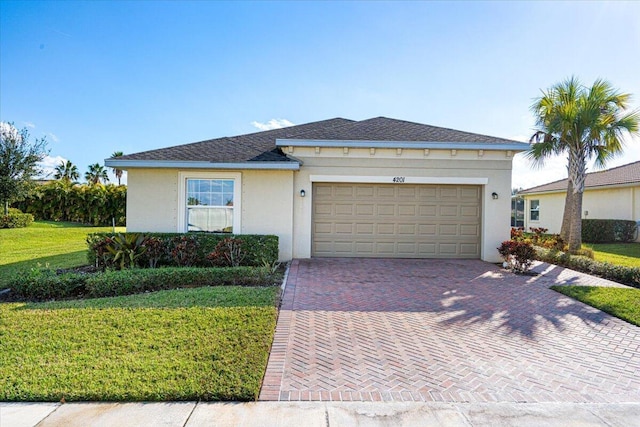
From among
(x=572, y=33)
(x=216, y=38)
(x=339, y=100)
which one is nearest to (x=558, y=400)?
(x=572, y=33)

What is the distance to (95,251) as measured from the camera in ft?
29.3

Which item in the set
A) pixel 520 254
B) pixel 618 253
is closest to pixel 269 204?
pixel 520 254

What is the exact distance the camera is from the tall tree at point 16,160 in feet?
63.2

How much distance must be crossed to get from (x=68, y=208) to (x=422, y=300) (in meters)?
29.1

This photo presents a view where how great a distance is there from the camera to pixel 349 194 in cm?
1113

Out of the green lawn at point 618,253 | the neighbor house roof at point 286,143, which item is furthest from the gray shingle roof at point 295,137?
the green lawn at point 618,253

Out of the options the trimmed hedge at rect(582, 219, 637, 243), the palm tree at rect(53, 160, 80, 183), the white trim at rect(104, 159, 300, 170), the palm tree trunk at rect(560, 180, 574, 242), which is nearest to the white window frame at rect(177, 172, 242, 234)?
the white trim at rect(104, 159, 300, 170)

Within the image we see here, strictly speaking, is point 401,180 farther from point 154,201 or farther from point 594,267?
point 154,201

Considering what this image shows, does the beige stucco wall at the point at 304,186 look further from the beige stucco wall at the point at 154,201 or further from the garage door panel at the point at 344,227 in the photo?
the garage door panel at the point at 344,227

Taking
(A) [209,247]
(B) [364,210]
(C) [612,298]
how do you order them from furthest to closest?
1. (B) [364,210]
2. (A) [209,247]
3. (C) [612,298]

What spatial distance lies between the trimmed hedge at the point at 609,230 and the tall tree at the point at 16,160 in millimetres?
31384

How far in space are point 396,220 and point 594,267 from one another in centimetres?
561

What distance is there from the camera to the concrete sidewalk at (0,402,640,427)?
2.89m

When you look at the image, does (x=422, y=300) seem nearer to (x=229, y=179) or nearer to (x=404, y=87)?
(x=229, y=179)
